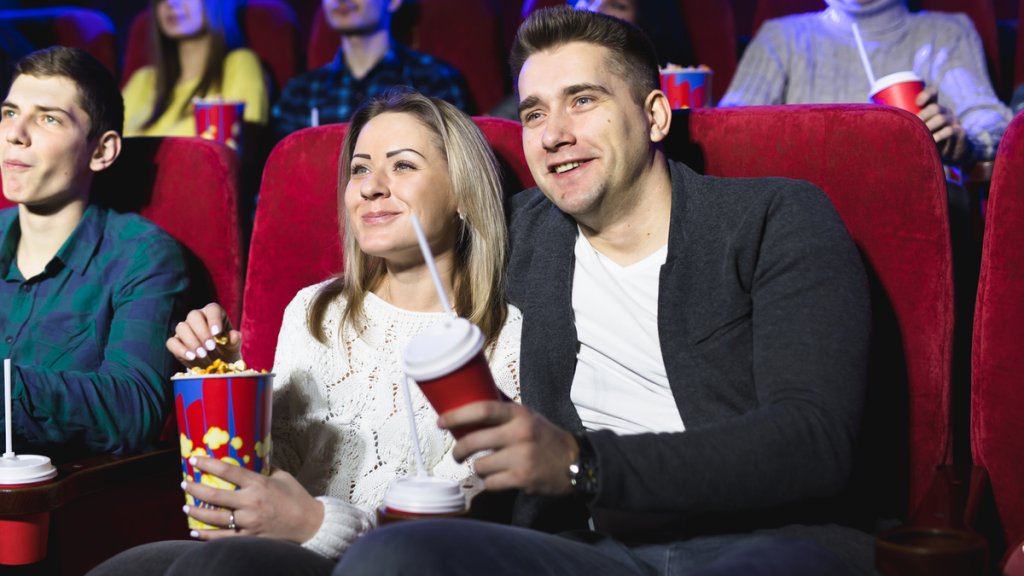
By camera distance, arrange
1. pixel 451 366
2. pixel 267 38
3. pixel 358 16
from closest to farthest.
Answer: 1. pixel 451 366
2. pixel 358 16
3. pixel 267 38

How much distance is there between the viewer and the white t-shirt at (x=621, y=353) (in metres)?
1.10

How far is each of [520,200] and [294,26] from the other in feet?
6.69

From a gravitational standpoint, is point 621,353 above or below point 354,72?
below

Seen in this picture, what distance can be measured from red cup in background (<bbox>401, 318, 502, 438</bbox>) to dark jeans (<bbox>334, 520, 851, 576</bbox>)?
10 cm

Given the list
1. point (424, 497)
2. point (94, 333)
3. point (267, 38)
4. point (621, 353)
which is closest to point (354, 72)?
point (267, 38)

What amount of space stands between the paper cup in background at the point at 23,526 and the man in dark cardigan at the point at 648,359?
0.45 m

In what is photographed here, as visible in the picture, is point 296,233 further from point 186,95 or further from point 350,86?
point 186,95

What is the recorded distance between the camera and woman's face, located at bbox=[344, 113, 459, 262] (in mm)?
1212

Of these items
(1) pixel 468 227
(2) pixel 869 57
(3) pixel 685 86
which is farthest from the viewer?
(2) pixel 869 57

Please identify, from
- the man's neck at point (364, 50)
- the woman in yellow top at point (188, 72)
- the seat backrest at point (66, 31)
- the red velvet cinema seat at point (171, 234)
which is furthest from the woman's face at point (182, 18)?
the red velvet cinema seat at point (171, 234)

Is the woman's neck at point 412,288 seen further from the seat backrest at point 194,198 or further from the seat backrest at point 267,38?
the seat backrest at point 267,38

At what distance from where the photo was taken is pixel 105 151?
4.99 ft

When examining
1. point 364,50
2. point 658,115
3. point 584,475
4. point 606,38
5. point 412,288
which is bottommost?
point 584,475

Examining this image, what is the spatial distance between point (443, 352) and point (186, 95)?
2.35 m
